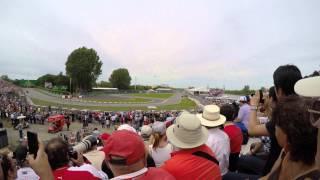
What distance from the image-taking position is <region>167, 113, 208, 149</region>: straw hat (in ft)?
12.1

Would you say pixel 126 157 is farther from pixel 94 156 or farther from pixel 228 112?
pixel 228 112

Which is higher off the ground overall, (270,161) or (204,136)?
(204,136)

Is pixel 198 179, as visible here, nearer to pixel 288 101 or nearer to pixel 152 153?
pixel 288 101

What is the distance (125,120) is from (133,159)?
39.9m

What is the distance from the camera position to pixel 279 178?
9.61 feet

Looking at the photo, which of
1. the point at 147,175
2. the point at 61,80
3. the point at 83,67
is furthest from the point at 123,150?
the point at 61,80

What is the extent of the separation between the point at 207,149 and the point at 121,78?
15770 centimetres

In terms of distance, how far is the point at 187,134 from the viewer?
374 centimetres

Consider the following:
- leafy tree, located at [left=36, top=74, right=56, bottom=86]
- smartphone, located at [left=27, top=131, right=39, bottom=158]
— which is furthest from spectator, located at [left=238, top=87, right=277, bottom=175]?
leafy tree, located at [left=36, top=74, right=56, bottom=86]

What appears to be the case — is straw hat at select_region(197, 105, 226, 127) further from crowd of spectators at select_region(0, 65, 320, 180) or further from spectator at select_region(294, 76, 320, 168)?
spectator at select_region(294, 76, 320, 168)

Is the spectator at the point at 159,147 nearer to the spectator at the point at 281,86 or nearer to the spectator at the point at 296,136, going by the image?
the spectator at the point at 281,86

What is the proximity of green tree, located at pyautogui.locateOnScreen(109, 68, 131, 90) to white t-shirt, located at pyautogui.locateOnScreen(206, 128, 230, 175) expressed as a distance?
510ft

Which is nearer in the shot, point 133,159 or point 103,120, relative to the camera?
point 133,159

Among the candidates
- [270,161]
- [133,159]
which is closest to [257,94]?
[270,161]
